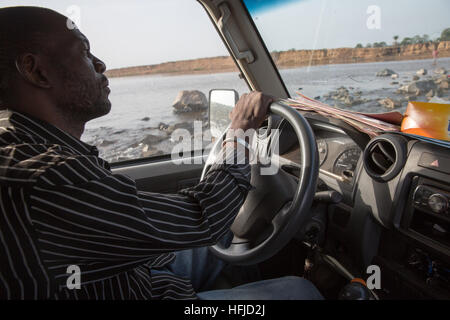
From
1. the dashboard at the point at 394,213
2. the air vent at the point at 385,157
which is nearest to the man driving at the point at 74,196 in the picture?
the dashboard at the point at 394,213

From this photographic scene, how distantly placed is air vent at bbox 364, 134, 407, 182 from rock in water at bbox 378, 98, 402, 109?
390 mm

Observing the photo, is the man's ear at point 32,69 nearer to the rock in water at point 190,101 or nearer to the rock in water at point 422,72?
the rock in water at point 190,101

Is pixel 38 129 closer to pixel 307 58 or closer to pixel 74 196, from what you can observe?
pixel 74 196

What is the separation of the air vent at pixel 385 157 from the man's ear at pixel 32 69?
3.82 ft

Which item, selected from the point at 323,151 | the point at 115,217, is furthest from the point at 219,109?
the point at 115,217

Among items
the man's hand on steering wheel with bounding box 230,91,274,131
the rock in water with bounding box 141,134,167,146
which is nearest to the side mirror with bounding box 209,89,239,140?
the rock in water with bounding box 141,134,167,146

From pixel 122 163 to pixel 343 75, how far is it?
1574 millimetres

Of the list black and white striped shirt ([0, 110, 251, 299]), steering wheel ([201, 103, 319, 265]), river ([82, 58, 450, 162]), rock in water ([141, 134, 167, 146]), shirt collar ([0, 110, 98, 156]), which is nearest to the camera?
black and white striped shirt ([0, 110, 251, 299])

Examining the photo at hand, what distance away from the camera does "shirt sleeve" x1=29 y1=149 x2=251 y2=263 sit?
2.12 ft

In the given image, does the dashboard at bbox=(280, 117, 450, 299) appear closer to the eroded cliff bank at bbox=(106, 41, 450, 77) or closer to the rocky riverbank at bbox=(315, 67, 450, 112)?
the rocky riverbank at bbox=(315, 67, 450, 112)

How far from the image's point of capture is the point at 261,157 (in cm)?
148

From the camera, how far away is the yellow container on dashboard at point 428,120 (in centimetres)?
114
